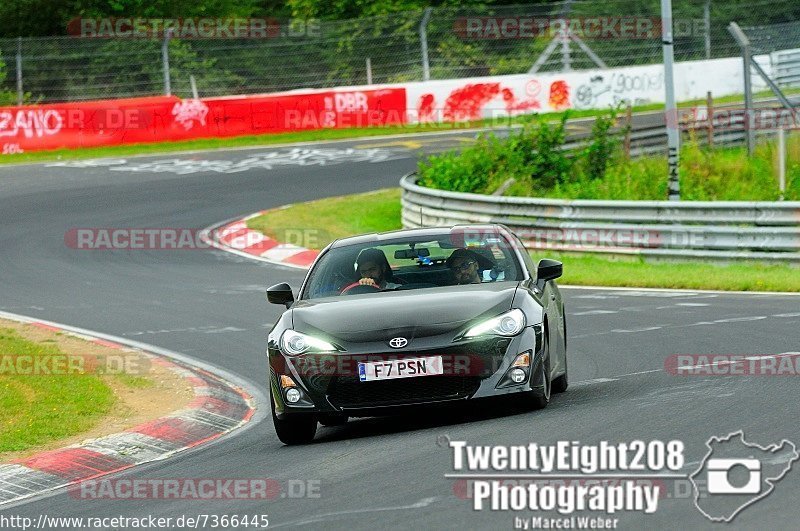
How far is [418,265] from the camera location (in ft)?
33.9

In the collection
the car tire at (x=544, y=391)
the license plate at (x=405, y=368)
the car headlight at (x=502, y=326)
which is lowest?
the car tire at (x=544, y=391)

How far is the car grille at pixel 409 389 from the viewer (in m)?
8.86

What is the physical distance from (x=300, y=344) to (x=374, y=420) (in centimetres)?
128

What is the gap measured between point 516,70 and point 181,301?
24.6 metres

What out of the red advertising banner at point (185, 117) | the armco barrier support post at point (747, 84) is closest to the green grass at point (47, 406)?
the armco barrier support post at point (747, 84)

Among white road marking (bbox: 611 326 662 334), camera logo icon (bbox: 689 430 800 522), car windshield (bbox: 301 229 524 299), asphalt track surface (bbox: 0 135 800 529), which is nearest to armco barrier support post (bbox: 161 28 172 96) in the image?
asphalt track surface (bbox: 0 135 800 529)

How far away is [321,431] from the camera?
10.0 metres

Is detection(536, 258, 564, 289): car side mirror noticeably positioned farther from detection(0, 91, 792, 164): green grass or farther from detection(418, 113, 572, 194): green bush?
detection(0, 91, 792, 164): green grass

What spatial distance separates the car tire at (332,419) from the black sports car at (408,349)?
2 centimetres

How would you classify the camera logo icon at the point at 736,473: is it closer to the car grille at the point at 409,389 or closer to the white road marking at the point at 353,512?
the white road marking at the point at 353,512

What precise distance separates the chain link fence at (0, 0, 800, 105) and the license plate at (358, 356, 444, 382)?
29.0m

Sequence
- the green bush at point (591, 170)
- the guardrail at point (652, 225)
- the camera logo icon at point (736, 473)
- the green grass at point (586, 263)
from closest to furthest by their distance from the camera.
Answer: the camera logo icon at point (736, 473) < the green grass at point (586, 263) < the guardrail at point (652, 225) < the green bush at point (591, 170)

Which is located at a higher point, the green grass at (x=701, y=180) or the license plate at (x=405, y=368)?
the license plate at (x=405, y=368)

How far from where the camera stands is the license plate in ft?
29.0
